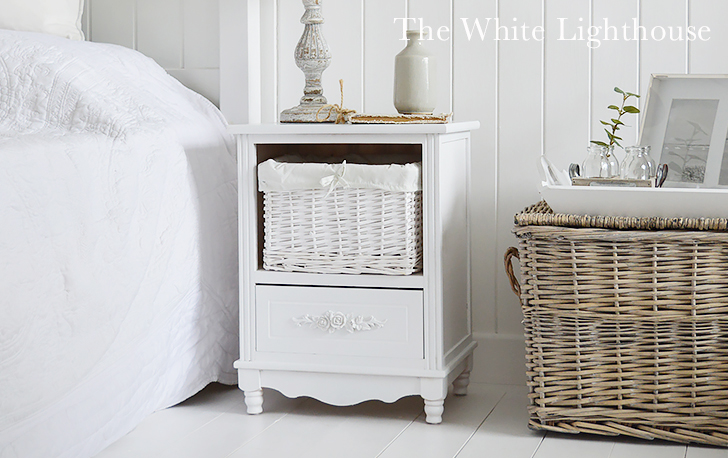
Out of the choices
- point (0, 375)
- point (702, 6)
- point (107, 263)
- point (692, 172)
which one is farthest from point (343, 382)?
point (702, 6)

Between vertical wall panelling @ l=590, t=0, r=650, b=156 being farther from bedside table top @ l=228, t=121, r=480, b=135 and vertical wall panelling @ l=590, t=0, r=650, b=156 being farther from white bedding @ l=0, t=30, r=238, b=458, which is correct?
white bedding @ l=0, t=30, r=238, b=458

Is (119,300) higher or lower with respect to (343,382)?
higher

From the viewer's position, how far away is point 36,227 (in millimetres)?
1236

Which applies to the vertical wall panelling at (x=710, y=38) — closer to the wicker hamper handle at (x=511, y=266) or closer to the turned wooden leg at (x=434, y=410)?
the wicker hamper handle at (x=511, y=266)

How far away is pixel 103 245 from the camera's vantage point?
139 centimetres

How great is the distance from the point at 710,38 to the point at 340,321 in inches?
39.7

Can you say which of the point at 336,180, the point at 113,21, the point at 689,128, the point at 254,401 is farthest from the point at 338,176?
the point at 113,21

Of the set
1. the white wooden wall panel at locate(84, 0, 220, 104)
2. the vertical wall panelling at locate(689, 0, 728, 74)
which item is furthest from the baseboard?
the white wooden wall panel at locate(84, 0, 220, 104)

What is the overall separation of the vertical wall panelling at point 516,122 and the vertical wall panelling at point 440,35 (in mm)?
119

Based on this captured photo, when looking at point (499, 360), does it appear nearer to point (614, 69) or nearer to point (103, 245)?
point (614, 69)

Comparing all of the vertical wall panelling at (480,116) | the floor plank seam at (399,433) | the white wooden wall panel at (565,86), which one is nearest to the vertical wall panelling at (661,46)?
the white wooden wall panel at (565,86)

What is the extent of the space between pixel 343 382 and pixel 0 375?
65cm

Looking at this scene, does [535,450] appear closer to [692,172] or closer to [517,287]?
[517,287]

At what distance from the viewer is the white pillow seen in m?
1.80
